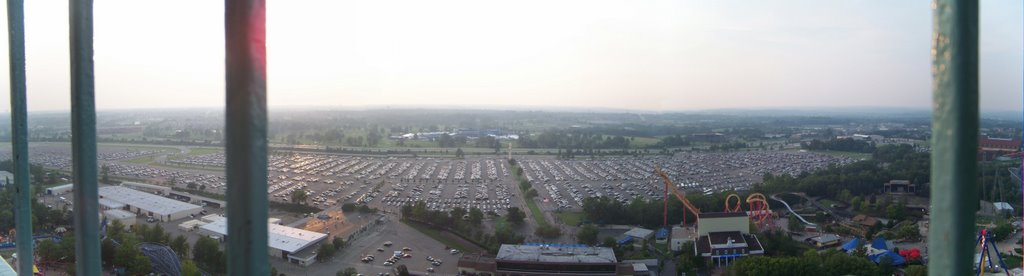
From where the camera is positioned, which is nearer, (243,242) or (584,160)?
(243,242)

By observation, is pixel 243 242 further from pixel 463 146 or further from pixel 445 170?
pixel 463 146

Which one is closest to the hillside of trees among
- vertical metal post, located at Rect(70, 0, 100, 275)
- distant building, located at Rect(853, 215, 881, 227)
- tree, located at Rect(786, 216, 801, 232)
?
distant building, located at Rect(853, 215, 881, 227)

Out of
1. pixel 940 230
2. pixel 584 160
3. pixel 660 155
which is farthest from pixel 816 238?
pixel 660 155

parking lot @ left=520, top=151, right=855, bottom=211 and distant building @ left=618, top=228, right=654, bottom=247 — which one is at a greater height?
parking lot @ left=520, top=151, right=855, bottom=211

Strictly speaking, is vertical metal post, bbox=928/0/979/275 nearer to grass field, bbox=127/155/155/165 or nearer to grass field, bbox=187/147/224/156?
grass field, bbox=187/147/224/156

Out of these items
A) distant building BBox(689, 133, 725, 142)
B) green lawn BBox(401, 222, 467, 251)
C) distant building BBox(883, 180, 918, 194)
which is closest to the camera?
green lawn BBox(401, 222, 467, 251)

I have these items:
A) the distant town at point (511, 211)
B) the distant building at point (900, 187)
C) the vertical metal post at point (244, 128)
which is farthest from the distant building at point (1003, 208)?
the vertical metal post at point (244, 128)
